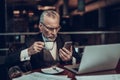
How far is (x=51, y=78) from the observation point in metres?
1.39

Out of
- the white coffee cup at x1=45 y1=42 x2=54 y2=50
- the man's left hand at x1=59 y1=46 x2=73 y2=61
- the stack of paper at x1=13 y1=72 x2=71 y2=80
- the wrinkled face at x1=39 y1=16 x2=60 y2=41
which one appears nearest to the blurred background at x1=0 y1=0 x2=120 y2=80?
the wrinkled face at x1=39 y1=16 x2=60 y2=41

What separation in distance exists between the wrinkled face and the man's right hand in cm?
10

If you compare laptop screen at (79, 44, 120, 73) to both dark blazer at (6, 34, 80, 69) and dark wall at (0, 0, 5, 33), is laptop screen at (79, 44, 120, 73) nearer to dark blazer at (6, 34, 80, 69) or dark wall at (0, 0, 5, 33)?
dark blazer at (6, 34, 80, 69)

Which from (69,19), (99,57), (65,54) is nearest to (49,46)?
(65,54)

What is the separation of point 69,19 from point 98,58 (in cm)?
224

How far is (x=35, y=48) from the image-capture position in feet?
8.00

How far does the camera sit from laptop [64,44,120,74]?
1414 millimetres

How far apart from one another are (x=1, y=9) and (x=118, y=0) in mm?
1812

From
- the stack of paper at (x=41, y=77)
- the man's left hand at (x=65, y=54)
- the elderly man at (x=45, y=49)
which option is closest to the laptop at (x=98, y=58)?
the stack of paper at (x=41, y=77)

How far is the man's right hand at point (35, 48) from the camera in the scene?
94.5 inches

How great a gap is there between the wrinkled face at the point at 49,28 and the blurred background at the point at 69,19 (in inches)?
31.1

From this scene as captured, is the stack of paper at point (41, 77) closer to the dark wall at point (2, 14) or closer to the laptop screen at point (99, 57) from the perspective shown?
the laptop screen at point (99, 57)

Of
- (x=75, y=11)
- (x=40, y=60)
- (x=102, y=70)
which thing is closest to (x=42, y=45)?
(x=40, y=60)

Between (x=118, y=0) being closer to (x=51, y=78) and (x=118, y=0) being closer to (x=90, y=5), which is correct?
(x=90, y=5)
